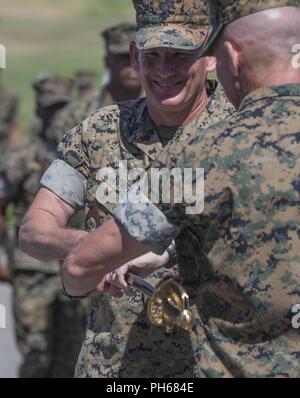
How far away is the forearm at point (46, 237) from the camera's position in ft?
15.4

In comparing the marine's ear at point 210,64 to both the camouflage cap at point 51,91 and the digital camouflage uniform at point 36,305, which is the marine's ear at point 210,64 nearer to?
the digital camouflage uniform at point 36,305

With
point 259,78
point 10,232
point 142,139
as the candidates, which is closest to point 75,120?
point 10,232

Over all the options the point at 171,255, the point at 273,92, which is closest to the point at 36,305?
the point at 171,255

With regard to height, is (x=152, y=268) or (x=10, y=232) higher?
(x=152, y=268)

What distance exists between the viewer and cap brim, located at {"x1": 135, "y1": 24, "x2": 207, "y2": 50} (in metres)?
4.85

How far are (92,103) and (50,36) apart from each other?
87.1ft

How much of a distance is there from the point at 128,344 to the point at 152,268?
567mm

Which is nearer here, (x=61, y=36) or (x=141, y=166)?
(x=141, y=166)

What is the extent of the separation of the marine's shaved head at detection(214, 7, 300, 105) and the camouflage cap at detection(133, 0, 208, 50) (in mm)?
1166

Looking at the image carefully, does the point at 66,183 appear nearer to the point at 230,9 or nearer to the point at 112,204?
the point at 112,204

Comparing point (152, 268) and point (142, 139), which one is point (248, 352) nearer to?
point (152, 268)

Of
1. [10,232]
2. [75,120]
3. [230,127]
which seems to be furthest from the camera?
[10,232]

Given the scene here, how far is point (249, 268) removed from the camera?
A: 3637 mm
